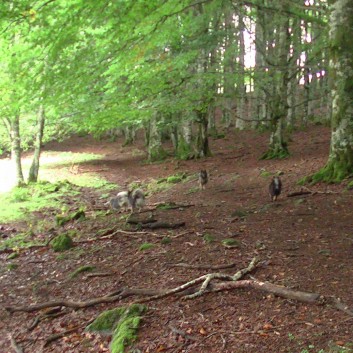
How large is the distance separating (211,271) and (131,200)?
5.35m

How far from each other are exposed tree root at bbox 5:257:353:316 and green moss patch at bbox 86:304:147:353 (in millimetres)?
288

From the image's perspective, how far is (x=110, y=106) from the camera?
36.1ft

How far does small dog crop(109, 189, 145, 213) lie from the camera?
10937mm

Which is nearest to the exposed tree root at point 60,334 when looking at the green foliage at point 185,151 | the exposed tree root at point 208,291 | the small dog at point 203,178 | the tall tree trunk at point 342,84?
A: the exposed tree root at point 208,291

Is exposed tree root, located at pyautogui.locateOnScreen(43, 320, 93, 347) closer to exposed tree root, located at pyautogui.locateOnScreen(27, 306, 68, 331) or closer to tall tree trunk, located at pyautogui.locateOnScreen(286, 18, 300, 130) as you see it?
exposed tree root, located at pyautogui.locateOnScreen(27, 306, 68, 331)

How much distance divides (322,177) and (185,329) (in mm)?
7521

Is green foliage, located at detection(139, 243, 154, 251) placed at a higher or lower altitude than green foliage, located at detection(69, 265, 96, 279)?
higher

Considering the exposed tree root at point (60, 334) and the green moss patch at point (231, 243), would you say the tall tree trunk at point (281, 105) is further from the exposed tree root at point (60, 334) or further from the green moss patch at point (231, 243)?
the exposed tree root at point (60, 334)

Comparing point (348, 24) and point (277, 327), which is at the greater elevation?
point (348, 24)

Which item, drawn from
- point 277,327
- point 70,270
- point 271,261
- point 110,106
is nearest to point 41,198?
point 110,106

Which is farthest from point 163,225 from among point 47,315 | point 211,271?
point 47,315

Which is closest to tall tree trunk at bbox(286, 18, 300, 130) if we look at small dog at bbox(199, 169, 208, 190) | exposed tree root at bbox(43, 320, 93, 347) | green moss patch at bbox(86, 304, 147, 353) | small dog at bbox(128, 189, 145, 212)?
small dog at bbox(199, 169, 208, 190)

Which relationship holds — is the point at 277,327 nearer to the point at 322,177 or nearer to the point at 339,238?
the point at 339,238

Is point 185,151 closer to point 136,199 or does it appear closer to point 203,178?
point 203,178
